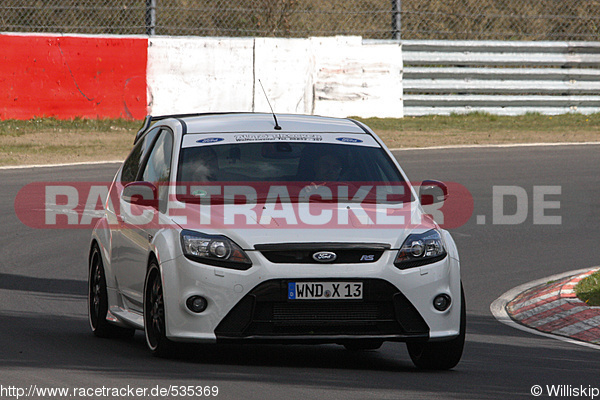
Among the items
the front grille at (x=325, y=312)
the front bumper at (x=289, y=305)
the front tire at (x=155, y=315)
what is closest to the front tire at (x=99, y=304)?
the front tire at (x=155, y=315)

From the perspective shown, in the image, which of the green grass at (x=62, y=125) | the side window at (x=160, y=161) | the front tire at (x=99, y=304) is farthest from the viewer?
the green grass at (x=62, y=125)

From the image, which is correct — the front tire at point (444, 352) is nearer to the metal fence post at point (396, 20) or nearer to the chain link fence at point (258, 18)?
the chain link fence at point (258, 18)

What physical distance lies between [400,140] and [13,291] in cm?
1435

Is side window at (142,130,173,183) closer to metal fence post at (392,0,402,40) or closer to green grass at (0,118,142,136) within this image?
green grass at (0,118,142,136)

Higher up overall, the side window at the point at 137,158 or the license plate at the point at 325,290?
the side window at the point at 137,158

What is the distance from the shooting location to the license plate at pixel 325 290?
7227 millimetres

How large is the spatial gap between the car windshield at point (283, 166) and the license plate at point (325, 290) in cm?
108

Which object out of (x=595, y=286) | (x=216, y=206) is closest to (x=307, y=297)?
(x=216, y=206)

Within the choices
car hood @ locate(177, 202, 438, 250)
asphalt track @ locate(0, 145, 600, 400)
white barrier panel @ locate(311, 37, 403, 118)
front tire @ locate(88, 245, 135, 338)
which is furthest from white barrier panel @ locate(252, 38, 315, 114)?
car hood @ locate(177, 202, 438, 250)

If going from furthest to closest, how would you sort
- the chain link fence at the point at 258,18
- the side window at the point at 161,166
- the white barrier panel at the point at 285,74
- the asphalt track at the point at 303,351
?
1. the chain link fence at the point at 258,18
2. the white barrier panel at the point at 285,74
3. the side window at the point at 161,166
4. the asphalt track at the point at 303,351

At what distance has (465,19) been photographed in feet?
106

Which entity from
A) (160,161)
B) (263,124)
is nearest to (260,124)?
(263,124)

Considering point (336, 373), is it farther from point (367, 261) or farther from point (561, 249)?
point (561, 249)

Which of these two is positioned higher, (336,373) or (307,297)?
(307,297)
